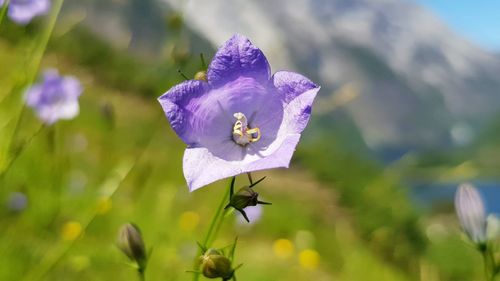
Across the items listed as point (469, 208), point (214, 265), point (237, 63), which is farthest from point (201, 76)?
point (469, 208)

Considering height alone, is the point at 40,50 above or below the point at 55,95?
below

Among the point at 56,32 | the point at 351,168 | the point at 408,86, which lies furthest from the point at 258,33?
the point at 56,32

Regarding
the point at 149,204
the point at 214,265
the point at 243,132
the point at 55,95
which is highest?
the point at 149,204

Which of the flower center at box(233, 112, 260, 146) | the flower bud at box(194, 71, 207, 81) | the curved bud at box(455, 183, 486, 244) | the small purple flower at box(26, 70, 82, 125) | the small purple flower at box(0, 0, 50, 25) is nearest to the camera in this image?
the flower bud at box(194, 71, 207, 81)

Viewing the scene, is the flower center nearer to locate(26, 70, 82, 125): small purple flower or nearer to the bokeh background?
the bokeh background

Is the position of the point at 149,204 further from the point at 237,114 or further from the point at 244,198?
the point at 244,198

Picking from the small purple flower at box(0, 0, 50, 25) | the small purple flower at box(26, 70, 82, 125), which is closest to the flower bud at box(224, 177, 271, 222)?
the small purple flower at box(0, 0, 50, 25)

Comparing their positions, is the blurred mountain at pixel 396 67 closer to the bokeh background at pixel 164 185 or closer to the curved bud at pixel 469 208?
the bokeh background at pixel 164 185
